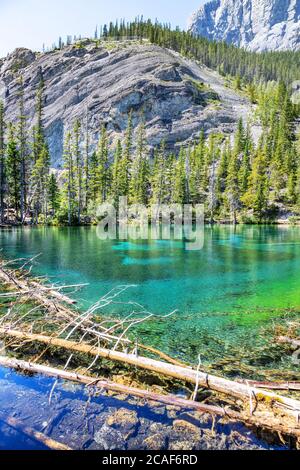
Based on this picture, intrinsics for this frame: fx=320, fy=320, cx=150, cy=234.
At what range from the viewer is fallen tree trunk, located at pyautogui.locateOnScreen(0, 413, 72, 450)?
17.9 feet

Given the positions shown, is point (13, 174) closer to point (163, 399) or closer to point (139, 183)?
point (139, 183)

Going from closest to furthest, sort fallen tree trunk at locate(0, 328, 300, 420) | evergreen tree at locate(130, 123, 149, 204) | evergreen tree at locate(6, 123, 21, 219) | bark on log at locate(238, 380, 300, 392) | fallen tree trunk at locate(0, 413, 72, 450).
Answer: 1. fallen tree trunk at locate(0, 413, 72, 450)
2. fallen tree trunk at locate(0, 328, 300, 420)
3. bark on log at locate(238, 380, 300, 392)
4. evergreen tree at locate(6, 123, 21, 219)
5. evergreen tree at locate(130, 123, 149, 204)

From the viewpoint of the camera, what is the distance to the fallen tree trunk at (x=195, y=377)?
5.83 metres

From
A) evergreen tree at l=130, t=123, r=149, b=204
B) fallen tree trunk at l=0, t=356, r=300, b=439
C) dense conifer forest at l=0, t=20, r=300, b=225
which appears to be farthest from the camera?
evergreen tree at l=130, t=123, r=149, b=204

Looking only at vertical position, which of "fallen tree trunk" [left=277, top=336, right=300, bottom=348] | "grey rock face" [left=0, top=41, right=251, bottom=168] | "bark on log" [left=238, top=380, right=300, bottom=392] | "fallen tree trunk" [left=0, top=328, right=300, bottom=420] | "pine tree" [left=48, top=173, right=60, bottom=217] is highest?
"grey rock face" [left=0, top=41, right=251, bottom=168]

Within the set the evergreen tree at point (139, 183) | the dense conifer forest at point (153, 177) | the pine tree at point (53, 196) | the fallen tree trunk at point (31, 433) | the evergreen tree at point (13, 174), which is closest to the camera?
the fallen tree trunk at point (31, 433)

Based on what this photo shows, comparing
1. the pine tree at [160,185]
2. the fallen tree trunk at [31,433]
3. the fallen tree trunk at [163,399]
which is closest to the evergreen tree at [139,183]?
the pine tree at [160,185]

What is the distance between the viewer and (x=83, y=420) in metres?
6.22

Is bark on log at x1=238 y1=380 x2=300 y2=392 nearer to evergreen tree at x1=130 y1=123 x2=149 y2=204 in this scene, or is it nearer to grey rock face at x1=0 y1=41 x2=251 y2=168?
evergreen tree at x1=130 y1=123 x2=149 y2=204

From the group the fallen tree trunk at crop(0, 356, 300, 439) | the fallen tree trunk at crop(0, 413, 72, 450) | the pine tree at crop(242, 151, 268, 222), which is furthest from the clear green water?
the pine tree at crop(242, 151, 268, 222)

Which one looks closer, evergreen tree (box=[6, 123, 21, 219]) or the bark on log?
the bark on log

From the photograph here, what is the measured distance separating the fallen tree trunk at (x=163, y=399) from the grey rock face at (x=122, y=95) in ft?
330

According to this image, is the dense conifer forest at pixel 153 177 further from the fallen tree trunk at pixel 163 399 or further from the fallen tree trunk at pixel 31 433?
the fallen tree trunk at pixel 31 433

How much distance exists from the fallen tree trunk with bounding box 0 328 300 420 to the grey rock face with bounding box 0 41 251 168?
99.9 m
